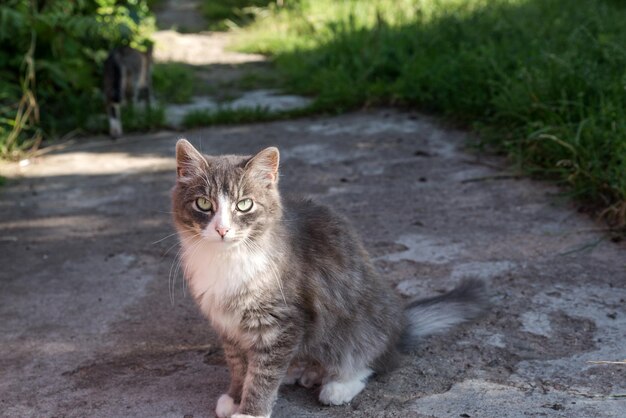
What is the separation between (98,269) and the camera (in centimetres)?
436

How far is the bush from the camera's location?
21.7 ft

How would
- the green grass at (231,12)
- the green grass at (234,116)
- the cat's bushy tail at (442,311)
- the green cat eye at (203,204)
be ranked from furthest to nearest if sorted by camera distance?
the green grass at (231,12) → the green grass at (234,116) → the cat's bushy tail at (442,311) → the green cat eye at (203,204)

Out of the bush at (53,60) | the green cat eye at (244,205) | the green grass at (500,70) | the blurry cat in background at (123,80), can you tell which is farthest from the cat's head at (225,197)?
the blurry cat in background at (123,80)

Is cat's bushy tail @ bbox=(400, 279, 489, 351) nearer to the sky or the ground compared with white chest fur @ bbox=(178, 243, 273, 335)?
nearer to the ground

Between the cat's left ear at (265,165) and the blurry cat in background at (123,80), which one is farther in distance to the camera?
the blurry cat in background at (123,80)

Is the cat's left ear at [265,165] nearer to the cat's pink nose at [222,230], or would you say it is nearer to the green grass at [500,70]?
the cat's pink nose at [222,230]

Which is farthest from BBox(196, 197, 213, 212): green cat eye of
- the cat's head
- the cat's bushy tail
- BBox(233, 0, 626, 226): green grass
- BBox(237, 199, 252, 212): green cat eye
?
BBox(233, 0, 626, 226): green grass

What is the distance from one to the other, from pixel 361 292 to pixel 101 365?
1.18 meters

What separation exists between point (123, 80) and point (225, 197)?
14.8 ft

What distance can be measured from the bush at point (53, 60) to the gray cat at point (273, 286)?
13.3 ft

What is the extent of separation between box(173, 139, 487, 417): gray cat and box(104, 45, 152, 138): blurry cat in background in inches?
160

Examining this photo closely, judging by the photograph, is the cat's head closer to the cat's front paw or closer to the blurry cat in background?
the cat's front paw

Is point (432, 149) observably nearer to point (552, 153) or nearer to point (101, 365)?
point (552, 153)

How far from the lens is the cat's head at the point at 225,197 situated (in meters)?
2.80
